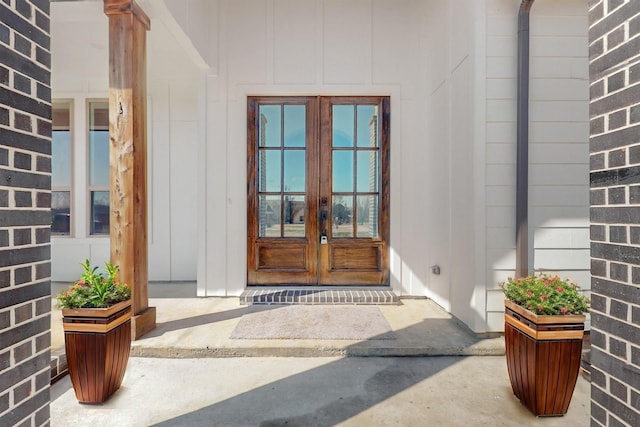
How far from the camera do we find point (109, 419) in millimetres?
1906

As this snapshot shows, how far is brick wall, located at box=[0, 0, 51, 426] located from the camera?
1.05 m

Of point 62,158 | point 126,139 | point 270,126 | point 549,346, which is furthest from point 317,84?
point 62,158

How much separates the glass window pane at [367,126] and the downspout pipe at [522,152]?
1675 millimetres

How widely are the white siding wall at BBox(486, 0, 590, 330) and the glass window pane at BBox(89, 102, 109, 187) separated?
494cm

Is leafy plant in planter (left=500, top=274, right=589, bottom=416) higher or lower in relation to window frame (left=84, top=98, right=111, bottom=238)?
lower

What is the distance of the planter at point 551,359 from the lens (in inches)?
72.9

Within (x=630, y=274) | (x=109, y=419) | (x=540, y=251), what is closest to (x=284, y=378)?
(x=109, y=419)

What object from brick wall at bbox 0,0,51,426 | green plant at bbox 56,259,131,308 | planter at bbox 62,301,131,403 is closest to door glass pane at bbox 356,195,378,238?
green plant at bbox 56,259,131,308

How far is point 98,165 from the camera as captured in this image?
15.8 ft

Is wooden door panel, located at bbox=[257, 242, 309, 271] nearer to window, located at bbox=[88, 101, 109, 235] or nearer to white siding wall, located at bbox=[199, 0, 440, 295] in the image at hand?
white siding wall, located at bbox=[199, 0, 440, 295]

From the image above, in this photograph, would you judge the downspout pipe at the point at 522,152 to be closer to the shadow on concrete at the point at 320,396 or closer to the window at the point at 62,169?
the shadow on concrete at the point at 320,396

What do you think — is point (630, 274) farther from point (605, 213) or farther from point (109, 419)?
point (109, 419)

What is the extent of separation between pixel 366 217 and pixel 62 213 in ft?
14.2

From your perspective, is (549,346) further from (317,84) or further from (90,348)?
(317,84)
